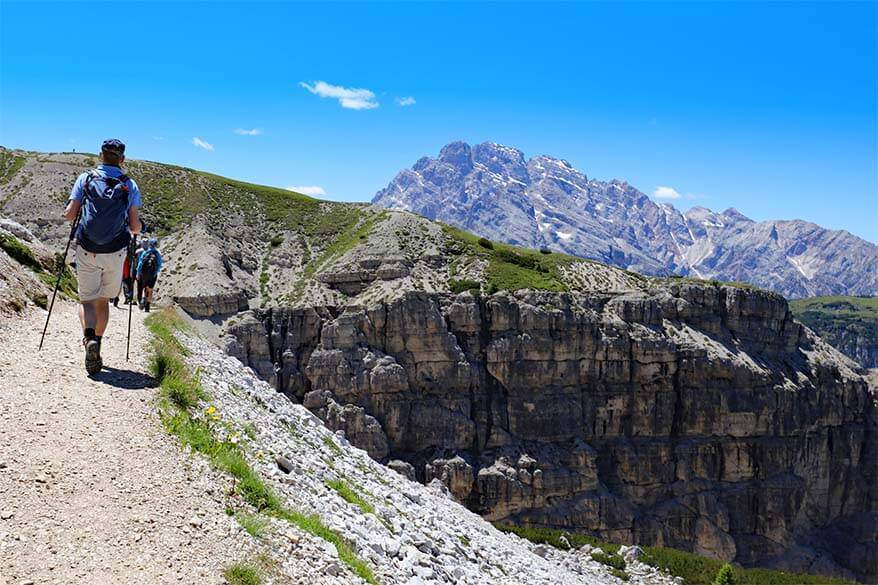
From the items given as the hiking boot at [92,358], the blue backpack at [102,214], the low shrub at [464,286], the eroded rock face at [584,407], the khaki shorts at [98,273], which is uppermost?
the blue backpack at [102,214]

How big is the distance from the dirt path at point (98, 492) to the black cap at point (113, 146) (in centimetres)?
503

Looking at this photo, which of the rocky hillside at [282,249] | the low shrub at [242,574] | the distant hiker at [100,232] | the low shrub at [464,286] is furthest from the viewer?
the low shrub at [464,286]

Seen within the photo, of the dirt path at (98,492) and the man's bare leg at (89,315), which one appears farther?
the man's bare leg at (89,315)

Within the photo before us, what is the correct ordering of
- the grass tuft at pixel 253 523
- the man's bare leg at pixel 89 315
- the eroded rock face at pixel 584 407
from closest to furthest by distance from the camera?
the grass tuft at pixel 253 523 < the man's bare leg at pixel 89 315 < the eroded rock face at pixel 584 407

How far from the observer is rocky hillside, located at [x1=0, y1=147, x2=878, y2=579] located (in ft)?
295

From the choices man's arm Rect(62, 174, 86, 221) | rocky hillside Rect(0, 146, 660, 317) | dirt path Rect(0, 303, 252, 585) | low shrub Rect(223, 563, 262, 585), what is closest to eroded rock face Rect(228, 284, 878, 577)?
rocky hillside Rect(0, 146, 660, 317)

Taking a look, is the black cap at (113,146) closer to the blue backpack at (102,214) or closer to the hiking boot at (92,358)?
the blue backpack at (102,214)

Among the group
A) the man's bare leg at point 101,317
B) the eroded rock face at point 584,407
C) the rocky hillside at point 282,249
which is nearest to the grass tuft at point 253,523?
the man's bare leg at point 101,317

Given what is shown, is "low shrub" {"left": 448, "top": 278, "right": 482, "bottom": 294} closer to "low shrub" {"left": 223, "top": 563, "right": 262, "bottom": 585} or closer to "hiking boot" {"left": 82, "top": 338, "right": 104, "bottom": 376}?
"hiking boot" {"left": 82, "top": 338, "right": 104, "bottom": 376}

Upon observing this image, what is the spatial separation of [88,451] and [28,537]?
254 centimetres

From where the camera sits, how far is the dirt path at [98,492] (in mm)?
8133

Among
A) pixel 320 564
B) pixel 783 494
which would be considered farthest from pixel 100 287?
pixel 783 494

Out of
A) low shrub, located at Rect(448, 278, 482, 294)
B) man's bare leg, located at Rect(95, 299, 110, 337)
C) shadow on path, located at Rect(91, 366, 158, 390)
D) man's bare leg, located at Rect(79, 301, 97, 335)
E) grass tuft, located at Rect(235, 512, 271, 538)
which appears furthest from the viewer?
low shrub, located at Rect(448, 278, 482, 294)

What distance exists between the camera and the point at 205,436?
486 inches
